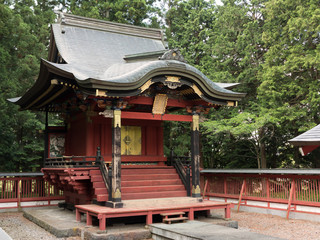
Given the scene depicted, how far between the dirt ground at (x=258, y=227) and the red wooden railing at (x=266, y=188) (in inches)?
26.2

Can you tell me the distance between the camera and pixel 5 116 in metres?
16.8

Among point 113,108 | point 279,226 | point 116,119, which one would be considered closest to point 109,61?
point 113,108

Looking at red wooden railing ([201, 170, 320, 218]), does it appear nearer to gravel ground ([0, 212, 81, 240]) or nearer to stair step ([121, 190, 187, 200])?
stair step ([121, 190, 187, 200])

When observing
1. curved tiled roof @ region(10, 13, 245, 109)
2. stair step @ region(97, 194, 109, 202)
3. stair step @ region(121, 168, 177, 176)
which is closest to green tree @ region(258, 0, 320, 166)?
curved tiled roof @ region(10, 13, 245, 109)

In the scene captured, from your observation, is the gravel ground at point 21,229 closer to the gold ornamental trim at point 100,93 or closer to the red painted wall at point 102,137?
the red painted wall at point 102,137

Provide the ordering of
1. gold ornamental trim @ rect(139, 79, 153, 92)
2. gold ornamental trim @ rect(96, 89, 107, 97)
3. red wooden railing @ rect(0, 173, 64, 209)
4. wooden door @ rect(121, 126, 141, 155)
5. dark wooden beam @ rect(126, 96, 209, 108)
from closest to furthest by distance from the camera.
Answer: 1. gold ornamental trim @ rect(96, 89, 107, 97)
2. gold ornamental trim @ rect(139, 79, 153, 92)
3. dark wooden beam @ rect(126, 96, 209, 108)
4. wooden door @ rect(121, 126, 141, 155)
5. red wooden railing @ rect(0, 173, 64, 209)

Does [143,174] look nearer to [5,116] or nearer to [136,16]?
[5,116]

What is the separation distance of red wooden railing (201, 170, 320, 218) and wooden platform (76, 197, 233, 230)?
2848mm

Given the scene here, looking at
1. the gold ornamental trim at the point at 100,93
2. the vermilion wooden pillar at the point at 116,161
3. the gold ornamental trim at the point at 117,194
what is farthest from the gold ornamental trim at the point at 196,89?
the gold ornamental trim at the point at 117,194

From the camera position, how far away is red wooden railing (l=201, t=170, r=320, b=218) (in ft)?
37.8

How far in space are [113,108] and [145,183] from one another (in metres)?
2.90

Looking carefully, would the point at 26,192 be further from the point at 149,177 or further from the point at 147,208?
the point at 147,208

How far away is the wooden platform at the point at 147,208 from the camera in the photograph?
902 centimetres

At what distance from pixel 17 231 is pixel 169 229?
484 centimetres
